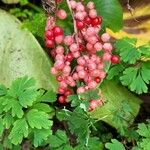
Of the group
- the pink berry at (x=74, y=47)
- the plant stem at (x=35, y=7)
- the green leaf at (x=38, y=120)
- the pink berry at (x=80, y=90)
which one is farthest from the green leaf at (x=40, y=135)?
the plant stem at (x=35, y=7)

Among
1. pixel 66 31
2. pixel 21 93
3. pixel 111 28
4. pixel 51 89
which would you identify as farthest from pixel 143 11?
pixel 21 93

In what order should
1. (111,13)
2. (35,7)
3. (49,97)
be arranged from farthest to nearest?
(35,7), (111,13), (49,97)

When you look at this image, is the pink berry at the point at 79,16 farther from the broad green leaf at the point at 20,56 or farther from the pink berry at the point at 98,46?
the broad green leaf at the point at 20,56

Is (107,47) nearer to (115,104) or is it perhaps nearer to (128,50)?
(128,50)

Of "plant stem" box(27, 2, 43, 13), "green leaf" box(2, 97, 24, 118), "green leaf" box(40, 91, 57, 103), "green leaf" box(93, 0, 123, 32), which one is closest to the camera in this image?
"green leaf" box(2, 97, 24, 118)

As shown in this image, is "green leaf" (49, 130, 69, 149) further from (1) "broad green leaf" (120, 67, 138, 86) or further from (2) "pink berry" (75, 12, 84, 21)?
(2) "pink berry" (75, 12, 84, 21)

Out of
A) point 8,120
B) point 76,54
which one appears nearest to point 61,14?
point 76,54

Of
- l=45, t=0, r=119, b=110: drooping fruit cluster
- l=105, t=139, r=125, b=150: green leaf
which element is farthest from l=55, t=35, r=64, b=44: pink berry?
l=105, t=139, r=125, b=150: green leaf
